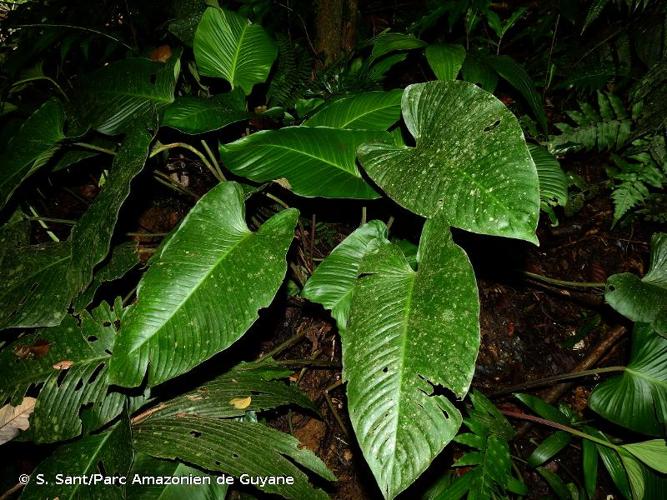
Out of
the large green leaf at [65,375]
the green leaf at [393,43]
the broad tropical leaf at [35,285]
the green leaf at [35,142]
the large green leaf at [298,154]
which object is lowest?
the large green leaf at [65,375]

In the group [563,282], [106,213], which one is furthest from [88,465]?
[563,282]

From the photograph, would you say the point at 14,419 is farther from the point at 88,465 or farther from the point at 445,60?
the point at 445,60

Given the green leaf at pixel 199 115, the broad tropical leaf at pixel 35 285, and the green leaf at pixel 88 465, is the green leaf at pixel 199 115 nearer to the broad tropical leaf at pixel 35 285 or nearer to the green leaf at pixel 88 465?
the broad tropical leaf at pixel 35 285

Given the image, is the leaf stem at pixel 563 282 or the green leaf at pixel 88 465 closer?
the green leaf at pixel 88 465

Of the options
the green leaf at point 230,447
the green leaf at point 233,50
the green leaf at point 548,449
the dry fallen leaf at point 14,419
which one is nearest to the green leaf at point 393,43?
the green leaf at point 233,50

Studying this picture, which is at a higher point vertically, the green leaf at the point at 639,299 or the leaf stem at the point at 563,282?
the green leaf at the point at 639,299

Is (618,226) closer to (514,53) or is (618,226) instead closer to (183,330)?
(514,53)

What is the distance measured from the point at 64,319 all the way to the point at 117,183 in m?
0.58

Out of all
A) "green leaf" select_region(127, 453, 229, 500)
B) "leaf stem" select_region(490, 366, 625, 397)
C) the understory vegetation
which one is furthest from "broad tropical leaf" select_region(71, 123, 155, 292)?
"leaf stem" select_region(490, 366, 625, 397)

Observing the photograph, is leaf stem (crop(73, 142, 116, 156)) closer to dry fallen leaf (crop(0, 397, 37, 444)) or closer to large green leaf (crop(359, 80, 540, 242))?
dry fallen leaf (crop(0, 397, 37, 444))

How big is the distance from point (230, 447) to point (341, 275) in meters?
0.64

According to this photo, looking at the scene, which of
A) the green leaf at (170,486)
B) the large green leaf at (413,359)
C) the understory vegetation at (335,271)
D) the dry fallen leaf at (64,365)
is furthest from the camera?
the dry fallen leaf at (64,365)

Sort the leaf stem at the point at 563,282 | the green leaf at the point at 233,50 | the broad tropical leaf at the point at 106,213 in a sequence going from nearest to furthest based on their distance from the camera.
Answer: the broad tropical leaf at the point at 106,213 → the green leaf at the point at 233,50 → the leaf stem at the point at 563,282

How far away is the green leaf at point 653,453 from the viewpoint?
4.61 ft
